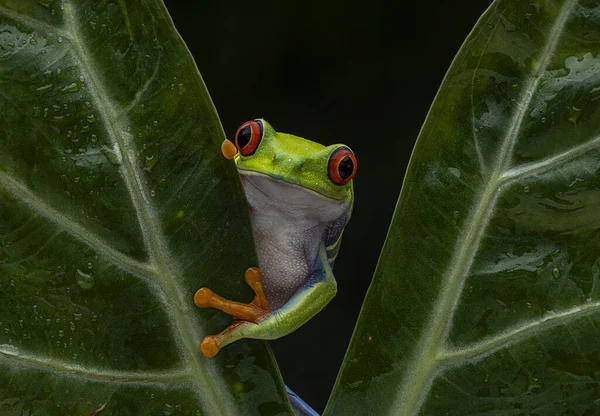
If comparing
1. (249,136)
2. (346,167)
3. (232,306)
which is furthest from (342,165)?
(232,306)

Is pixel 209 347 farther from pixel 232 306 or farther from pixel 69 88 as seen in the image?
pixel 69 88

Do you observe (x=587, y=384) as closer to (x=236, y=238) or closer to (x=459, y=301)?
(x=459, y=301)

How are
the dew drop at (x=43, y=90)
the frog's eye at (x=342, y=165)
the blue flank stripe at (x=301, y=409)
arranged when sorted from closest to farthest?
the dew drop at (x=43, y=90) → the frog's eye at (x=342, y=165) → the blue flank stripe at (x=301, y=409)

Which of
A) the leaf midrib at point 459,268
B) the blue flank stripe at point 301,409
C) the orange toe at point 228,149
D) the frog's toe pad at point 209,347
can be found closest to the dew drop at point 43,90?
the orange toe at point 228,149

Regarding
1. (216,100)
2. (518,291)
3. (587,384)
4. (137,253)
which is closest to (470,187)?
(518,291)

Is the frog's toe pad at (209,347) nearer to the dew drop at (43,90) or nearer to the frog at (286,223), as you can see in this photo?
the frog at (286,223)

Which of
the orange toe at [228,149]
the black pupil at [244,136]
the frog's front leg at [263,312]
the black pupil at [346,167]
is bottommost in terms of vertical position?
the frog's front leg at [263,312]

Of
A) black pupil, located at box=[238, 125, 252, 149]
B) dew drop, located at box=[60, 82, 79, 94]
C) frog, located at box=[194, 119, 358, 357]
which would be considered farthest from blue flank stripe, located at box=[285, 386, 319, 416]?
dew drop, located at box=[60, 82, 79, 94]
